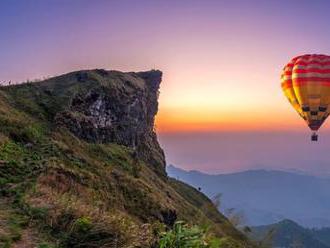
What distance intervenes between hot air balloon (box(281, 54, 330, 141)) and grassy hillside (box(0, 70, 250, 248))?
20001 mm

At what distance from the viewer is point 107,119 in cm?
5325

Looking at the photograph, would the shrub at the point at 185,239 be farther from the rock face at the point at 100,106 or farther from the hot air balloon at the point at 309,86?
the hot air balloon at the point at 309,86

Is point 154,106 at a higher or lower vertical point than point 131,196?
higher

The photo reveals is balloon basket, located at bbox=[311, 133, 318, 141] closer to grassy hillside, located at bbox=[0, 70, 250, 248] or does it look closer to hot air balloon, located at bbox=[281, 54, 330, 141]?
hot air balloon, located at bbox=[281, 54, 330, 141]

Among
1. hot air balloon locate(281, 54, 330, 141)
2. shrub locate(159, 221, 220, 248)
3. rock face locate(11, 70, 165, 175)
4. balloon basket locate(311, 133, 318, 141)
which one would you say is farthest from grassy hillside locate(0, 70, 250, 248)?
balloon basket locate(311, 133, 318, 141)

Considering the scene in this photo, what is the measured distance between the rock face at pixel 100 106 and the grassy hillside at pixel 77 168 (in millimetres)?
117

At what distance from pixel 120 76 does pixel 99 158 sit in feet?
93.7

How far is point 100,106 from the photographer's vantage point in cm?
5041

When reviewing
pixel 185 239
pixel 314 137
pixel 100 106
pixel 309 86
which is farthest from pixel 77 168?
pixel 314 137

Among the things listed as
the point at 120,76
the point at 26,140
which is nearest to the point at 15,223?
the point at 26,140

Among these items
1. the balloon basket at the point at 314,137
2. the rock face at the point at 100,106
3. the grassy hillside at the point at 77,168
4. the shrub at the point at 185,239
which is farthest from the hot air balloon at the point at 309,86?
the shrub at the point at 185,239

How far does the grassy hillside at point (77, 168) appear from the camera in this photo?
999 centimetres

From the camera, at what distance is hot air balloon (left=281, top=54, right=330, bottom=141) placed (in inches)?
1957

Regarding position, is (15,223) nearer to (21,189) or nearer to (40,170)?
(21,189)
